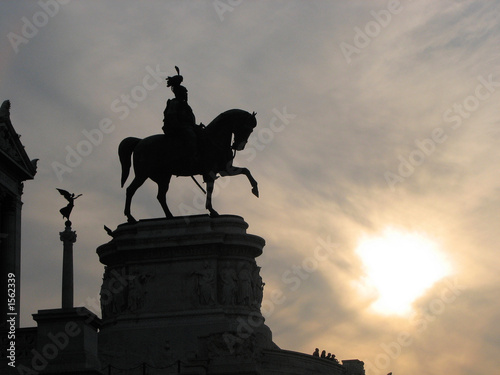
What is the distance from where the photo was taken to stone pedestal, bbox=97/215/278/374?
145ft

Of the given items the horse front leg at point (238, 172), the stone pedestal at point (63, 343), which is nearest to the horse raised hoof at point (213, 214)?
the horse front leg at point (238, 172)

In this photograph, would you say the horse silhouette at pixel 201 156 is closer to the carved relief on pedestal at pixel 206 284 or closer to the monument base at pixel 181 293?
the monument base at pixel 181 293

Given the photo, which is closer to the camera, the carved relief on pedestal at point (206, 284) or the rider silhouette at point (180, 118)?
the carved relief on pedestal at point (206, 284)

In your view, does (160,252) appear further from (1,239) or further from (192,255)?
(1,239)

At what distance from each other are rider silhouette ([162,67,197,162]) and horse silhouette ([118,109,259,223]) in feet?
0.79

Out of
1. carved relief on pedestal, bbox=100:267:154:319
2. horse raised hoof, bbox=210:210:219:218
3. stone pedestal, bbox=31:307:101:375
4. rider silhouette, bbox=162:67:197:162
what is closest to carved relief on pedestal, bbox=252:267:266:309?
horse raised hoof, bbox=210:210:219:218

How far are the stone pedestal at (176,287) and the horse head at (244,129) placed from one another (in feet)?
10.2

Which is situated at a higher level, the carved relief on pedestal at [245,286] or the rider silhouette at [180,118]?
the rider silhouette at [180,118]

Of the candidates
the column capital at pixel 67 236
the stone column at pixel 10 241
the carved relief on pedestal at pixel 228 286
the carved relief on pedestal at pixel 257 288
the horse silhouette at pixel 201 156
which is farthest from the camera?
the stone column at pixel 10 241

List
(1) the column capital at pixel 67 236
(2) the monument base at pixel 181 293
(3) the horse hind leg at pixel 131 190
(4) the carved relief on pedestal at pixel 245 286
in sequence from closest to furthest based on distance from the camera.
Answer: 1. (1) the column capital at pixel 67 236
2. (2) the monument base at pixel 181 293
3. (4) the carved relief on pedestal at pixel 245 286
4. (3) the horse hind leg at pixel 131 190

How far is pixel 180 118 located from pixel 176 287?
6771 mm

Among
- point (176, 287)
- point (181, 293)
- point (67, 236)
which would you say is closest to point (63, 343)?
point (67, 236)

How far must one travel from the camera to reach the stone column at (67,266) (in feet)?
121

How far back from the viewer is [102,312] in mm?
46875
